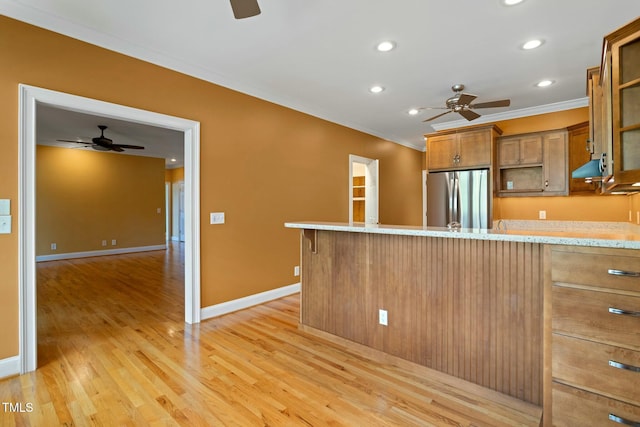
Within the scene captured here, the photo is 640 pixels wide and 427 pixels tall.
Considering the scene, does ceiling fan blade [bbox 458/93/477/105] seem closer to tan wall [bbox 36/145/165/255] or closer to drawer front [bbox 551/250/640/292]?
drawer front [bbox 551/250/640/292]

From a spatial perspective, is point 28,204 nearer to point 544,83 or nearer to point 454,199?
point 454,199

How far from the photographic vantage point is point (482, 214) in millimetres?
4574

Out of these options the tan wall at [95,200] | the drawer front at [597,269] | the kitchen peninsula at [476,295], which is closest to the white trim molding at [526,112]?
the kitchen peninsula at [476,295]

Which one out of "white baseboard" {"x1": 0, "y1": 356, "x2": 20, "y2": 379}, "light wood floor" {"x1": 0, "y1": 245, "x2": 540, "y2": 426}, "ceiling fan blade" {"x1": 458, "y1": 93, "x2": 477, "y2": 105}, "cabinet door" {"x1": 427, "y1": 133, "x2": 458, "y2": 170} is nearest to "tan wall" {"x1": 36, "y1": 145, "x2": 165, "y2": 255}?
"light wood floor" {"x1": 0, "y1": 245, "x2": 540, "y2": 426}

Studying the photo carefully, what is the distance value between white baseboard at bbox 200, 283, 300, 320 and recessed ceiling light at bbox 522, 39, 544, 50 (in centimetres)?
383

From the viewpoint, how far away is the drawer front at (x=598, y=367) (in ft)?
4.64

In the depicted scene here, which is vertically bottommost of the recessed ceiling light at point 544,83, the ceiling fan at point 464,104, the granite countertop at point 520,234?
the granite countertop at point 520,234

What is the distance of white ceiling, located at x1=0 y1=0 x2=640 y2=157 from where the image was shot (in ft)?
7.61

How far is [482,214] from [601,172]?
2608mm

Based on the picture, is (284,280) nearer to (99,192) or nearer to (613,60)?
(613,60)

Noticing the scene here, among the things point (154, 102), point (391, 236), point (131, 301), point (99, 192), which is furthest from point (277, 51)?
point (99, 192)

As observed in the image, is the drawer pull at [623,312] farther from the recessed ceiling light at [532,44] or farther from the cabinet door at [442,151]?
the cabinet door at [442,151]

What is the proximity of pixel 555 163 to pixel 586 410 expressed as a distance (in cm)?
378

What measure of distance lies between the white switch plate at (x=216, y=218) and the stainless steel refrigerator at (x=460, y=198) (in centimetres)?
310
